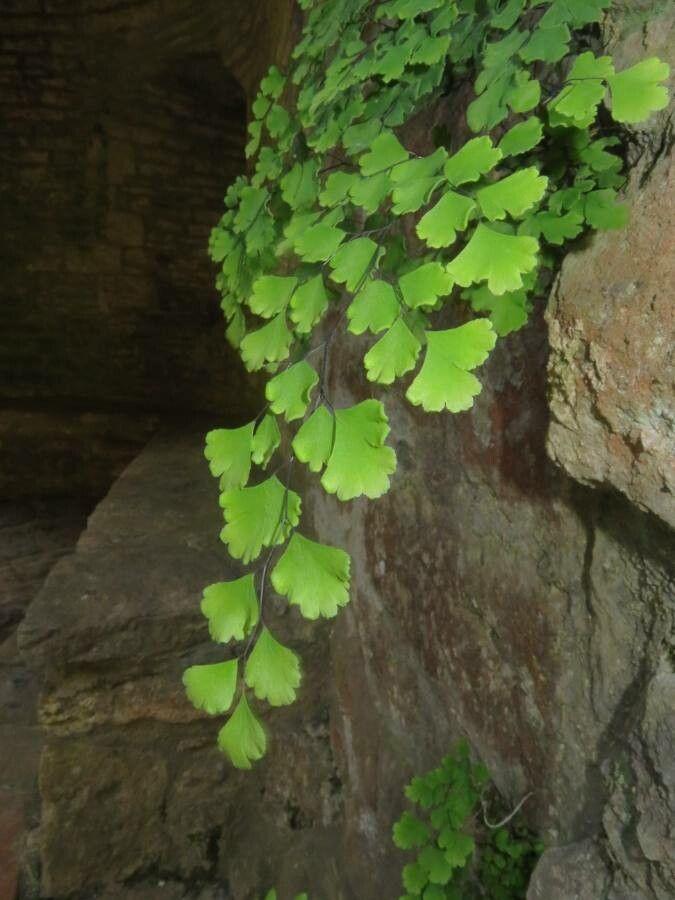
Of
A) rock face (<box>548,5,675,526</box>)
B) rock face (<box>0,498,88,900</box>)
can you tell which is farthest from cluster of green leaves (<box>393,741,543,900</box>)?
rock face (<box>0,498,88,900</box>)

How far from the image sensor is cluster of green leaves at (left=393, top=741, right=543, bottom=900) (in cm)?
99

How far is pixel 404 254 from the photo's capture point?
801 mm

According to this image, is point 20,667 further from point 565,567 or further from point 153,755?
point 565,567

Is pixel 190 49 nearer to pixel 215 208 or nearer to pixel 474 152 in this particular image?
pixel 215 208

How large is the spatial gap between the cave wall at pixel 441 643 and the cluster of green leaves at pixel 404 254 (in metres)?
0.07

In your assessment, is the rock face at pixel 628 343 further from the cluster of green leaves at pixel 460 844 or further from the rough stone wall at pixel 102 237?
the rough stone wall at pixel 102 237

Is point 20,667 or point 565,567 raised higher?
point 565,567

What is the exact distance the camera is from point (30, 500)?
4.77m

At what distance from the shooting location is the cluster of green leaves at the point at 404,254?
2.06 feet

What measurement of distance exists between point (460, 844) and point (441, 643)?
30cm

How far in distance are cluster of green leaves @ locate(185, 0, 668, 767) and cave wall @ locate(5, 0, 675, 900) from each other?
72 millimetres

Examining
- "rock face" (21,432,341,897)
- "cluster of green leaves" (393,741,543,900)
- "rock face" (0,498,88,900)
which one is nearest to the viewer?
"cluster of green leaves" (393,741,543,900)

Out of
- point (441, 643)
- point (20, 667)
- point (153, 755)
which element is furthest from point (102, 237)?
point (441, 643)

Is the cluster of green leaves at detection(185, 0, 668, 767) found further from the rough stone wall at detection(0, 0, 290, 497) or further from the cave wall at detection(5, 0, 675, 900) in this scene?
the rough stone wall at detection(0, 0, 290, 497)
